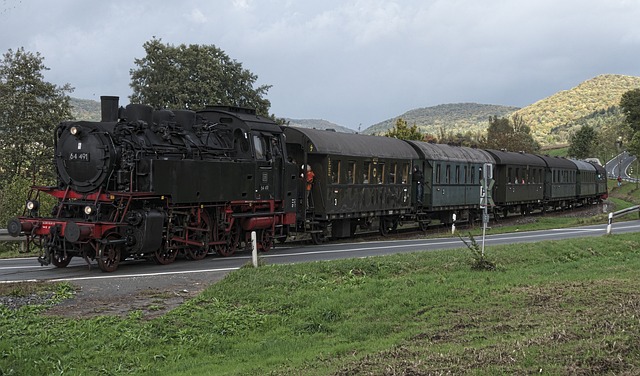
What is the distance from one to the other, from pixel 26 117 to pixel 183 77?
11217 mm

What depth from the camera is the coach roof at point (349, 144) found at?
77.4 feet

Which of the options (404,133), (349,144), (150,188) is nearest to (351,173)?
(349,144)

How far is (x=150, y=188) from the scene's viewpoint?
15836 millimetres

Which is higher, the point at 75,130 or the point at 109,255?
the point at 75,130

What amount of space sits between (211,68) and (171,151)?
33.7 m

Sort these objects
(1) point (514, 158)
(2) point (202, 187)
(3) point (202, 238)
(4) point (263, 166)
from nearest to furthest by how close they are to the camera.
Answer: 1. (2) point (202, 187)
2. (3) point (202, 238)
3. (4) point (263, 166)
4. (1) point (514, 158)

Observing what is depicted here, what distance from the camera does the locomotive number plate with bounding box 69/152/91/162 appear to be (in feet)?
51.3

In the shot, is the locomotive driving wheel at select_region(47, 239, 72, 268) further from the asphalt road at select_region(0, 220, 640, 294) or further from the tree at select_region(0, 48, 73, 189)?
the tree at select_region(0, 48, 73, 189)

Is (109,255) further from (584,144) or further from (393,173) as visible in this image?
(584,144)

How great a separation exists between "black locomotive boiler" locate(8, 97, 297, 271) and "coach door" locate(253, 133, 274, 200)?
54 millimetres

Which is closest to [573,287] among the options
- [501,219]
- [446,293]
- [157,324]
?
[446,293]

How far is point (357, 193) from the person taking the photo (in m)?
25.3

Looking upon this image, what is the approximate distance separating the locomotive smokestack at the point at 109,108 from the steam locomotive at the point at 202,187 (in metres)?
0.03

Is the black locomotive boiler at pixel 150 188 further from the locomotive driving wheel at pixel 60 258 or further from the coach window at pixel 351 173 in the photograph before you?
the coach window at pixel 351 173
